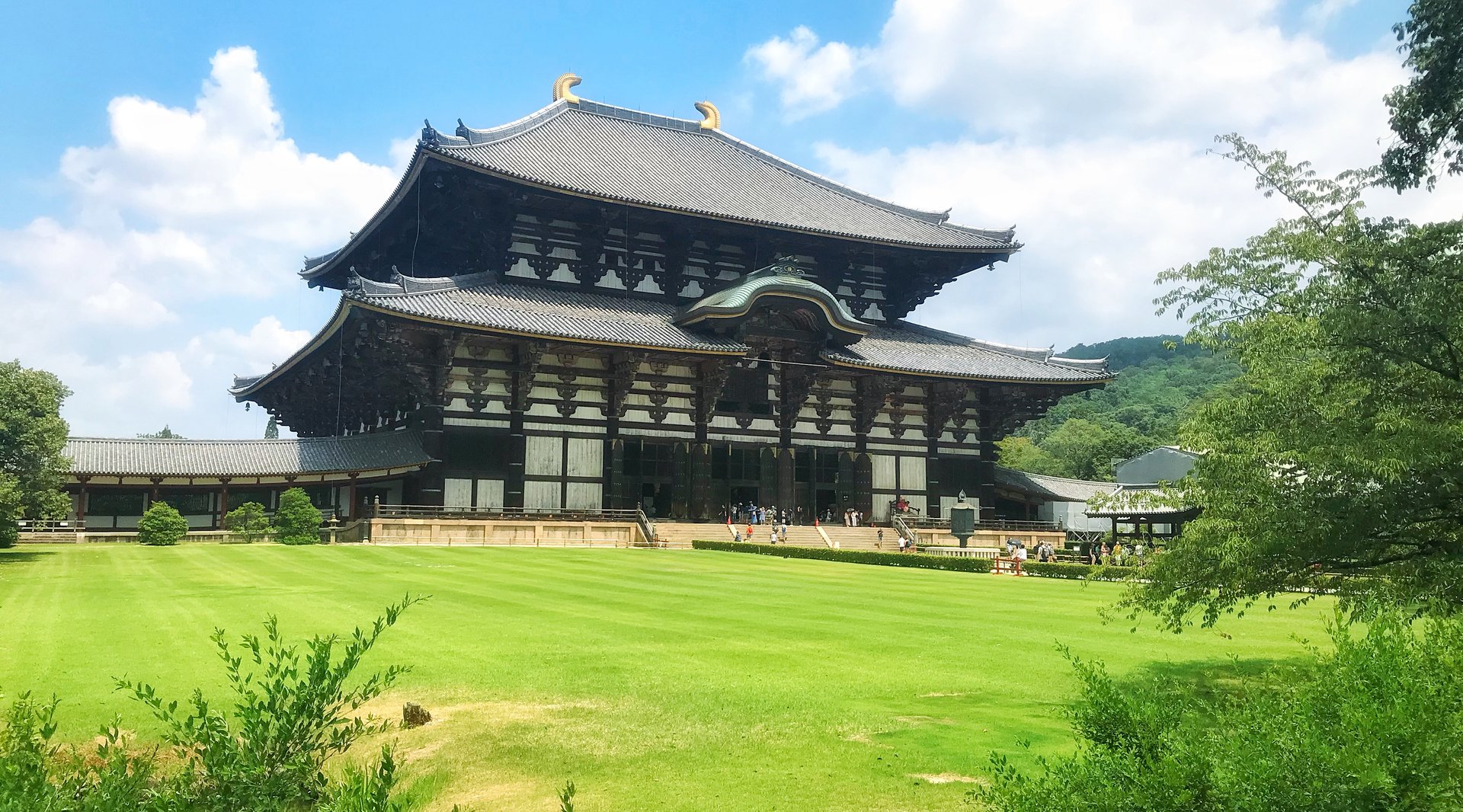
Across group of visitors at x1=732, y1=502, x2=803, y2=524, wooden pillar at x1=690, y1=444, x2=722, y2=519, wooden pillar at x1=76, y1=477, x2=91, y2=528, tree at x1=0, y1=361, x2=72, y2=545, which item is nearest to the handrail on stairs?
wooden pillar at x1=690, y1=444, x2=722, y2=519

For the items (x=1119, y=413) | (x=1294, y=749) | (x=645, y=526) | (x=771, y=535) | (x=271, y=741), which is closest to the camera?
(x=1294, y=749)

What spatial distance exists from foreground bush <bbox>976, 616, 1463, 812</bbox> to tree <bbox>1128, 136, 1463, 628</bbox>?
2896 millimetres

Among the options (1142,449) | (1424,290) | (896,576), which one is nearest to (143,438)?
(896,576)

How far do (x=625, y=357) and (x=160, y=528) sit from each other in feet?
58.7

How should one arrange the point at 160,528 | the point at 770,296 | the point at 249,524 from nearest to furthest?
the point at 160,528 → the point at 249,524 → the point at 770,296

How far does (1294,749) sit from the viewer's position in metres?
5.34

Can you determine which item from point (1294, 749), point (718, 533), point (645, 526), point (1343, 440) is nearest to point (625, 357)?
point (645, 526)

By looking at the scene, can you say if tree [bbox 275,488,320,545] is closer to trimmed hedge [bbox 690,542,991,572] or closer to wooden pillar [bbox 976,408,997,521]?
trimmed hedge [bbox 690,542,991,572]

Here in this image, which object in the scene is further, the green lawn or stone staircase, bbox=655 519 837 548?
stone staircase, bbox=655 519 837 548

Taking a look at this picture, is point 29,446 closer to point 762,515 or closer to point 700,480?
point 700,480

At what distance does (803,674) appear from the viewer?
1172cm

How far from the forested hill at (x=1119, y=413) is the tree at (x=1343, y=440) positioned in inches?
2265

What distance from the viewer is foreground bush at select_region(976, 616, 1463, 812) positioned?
516 cm

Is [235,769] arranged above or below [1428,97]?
below
